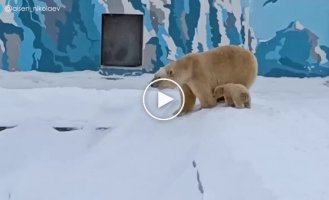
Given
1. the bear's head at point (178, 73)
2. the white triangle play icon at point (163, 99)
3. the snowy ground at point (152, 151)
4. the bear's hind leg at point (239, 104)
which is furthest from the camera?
the white triangle play icon at point (163, 99)

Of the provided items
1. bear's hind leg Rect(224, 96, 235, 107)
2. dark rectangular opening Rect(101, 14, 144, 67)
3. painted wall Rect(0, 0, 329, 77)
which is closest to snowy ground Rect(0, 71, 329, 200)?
bear's hind leg Rect(224, 96, 235, 107)

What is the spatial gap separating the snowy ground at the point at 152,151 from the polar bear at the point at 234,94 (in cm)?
9

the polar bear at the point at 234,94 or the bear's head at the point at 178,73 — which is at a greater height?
the bear's head at the point at 178,73

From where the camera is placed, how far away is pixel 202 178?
240cm

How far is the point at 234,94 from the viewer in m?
3.35

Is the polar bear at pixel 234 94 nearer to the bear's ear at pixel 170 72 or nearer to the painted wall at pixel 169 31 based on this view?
the bear's ear at pixel 170 72

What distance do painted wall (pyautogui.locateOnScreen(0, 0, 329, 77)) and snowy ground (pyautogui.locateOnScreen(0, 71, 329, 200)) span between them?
79.4 inches

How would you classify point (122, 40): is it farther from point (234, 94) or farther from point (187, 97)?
point (234, 94)

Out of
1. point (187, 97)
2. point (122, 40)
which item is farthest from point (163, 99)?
point (122, 40)

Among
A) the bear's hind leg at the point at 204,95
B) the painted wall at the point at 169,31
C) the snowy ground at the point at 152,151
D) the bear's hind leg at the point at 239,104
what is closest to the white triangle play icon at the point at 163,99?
the snowy ground at the point at 152,151

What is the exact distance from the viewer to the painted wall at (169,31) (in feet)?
21.7

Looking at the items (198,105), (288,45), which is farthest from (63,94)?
(288,45)

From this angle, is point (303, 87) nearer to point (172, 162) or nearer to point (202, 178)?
point (172, 162)

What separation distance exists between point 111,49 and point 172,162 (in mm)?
4118
